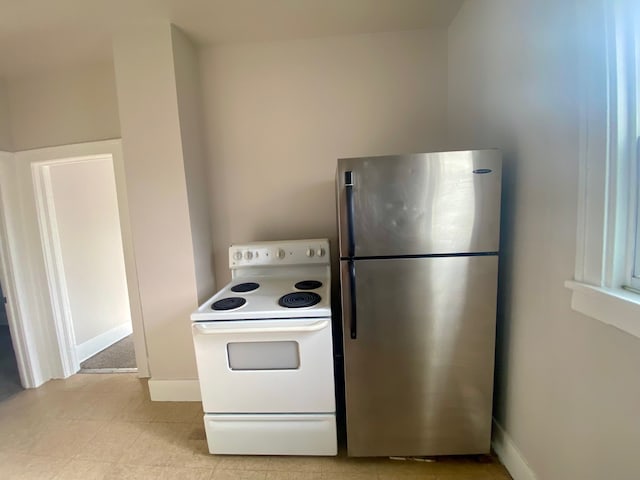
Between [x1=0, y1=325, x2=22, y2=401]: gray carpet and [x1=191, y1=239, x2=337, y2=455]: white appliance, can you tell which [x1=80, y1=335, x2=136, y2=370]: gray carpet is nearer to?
[x1=0, y1=325, x2=22, y2=401]: gray carpet

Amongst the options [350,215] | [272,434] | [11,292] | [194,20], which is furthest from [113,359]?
[194,20]

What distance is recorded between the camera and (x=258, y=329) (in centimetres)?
147

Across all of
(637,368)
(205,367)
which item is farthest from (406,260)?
(205,367)

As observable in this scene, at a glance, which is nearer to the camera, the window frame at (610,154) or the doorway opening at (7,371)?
the window frame at (610,154)

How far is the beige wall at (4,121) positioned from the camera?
226 cm

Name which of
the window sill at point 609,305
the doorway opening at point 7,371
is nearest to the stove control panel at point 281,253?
the window sill at point 609,305

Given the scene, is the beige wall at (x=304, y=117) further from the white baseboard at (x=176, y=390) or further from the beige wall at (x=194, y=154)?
the white baseboard at (x=176, y=390)

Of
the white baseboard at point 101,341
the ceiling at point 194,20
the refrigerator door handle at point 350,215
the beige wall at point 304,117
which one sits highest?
the ceiling at point 194,20

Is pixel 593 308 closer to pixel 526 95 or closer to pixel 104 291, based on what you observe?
pixel 526 95

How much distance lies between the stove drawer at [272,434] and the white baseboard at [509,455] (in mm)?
886

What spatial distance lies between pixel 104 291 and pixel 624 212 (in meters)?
4.21

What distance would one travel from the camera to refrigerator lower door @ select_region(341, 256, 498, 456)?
139 cm

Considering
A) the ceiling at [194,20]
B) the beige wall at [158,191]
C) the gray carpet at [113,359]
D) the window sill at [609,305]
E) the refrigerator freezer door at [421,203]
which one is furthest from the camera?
the gray carpet at [113,359]

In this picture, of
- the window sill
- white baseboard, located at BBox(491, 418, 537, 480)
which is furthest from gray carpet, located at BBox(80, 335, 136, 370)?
the window sill
